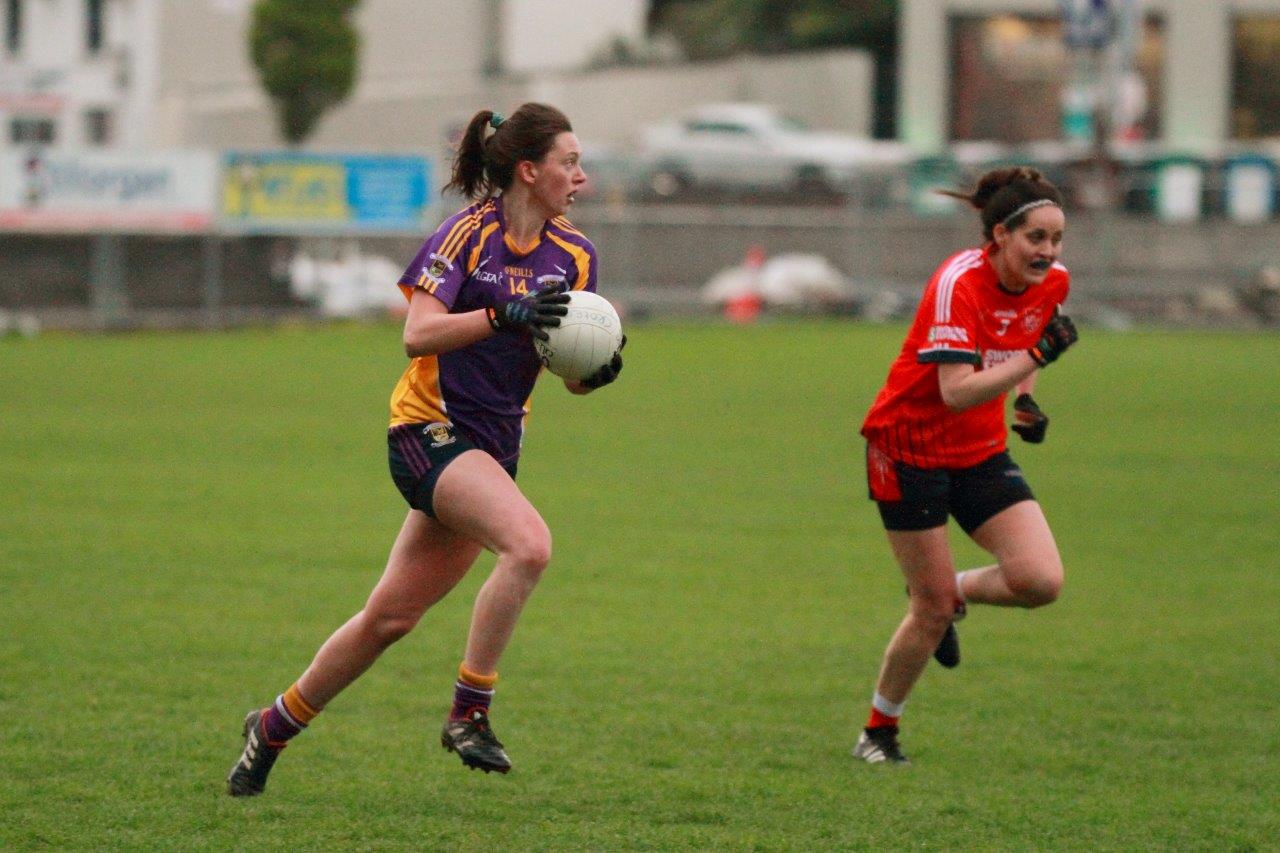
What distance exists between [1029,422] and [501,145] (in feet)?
6.79

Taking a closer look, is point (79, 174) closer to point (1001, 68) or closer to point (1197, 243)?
point (1197, 243)

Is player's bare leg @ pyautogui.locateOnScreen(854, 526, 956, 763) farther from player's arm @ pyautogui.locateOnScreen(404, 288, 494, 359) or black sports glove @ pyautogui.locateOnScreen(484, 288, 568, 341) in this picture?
player's arm @ pyautogui.locateOnScreen(404, 288, 494, 359)

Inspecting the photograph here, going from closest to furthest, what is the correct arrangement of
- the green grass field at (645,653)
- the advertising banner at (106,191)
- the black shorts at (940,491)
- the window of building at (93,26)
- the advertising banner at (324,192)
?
the green grass field at (645,653) → the black shorts at (940,491) → the advertising banner at (106,191) → the advertising banner at (324,192) → the window of building at (93,26)

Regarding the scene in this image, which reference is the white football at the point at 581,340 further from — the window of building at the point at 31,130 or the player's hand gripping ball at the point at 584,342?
the window of building at the point at 31,130

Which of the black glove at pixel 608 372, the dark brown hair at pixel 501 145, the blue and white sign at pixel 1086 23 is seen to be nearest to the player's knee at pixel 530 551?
the black glove at pixel 608 372

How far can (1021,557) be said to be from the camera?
6574 mm

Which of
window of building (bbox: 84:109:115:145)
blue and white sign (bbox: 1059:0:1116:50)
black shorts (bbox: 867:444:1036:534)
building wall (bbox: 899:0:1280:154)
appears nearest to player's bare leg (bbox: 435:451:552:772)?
black shorts (bbox: 867:444:1036:534)

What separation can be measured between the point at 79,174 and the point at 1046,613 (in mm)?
22048

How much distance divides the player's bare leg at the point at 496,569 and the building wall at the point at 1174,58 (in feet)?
155

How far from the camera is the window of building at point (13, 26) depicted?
5400 cm

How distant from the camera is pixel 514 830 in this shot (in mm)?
5855

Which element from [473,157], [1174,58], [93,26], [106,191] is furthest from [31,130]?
[473,157]

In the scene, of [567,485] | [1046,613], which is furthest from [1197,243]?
[1046,613]

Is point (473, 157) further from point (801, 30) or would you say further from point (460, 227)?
point (801, 30)
